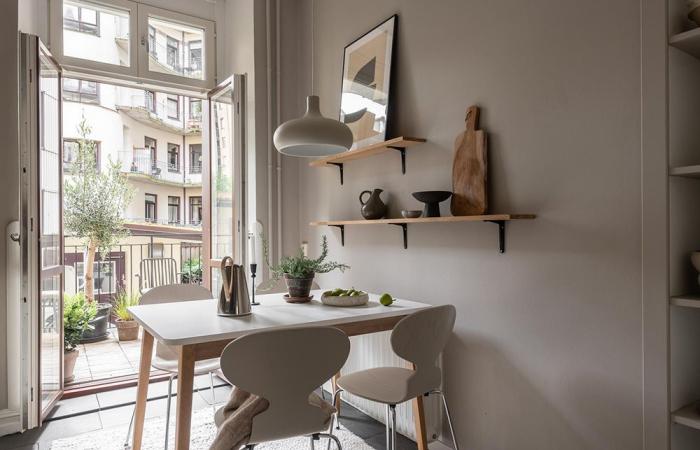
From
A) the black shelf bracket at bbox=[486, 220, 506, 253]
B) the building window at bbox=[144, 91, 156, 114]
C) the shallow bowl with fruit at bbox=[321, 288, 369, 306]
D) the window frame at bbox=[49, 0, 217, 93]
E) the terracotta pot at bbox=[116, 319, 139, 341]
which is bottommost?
the terracotta pot at bbox=[116, 319, 139, 341]

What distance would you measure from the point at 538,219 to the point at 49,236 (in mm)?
2962

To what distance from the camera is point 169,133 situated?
38.2 ft

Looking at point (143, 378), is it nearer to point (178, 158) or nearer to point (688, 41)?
point (688, 41)

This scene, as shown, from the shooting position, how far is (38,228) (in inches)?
111

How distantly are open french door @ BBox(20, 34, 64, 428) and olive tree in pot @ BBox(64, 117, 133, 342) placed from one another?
8.19 feet

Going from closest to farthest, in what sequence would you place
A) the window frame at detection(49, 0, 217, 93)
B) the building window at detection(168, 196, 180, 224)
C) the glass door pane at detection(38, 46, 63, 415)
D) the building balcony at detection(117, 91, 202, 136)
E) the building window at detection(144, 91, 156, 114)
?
the glass door pane at detection(38, 46, 63, 415)
the window frame at detection(49, 0, 217, 93)
the building balcony at detection(117, 91, 202, 136)
the building window at detection(144, 91, 156, 114)
the building window at detection(168, 196, 180, 224)

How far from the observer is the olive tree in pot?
18.2 ft

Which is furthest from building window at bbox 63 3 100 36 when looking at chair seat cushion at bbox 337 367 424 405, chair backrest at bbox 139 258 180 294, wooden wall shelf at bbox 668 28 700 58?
chair backrest at bbox 139 258 180 294

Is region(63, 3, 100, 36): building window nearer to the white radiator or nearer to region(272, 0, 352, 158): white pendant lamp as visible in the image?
region(272, 0, 352, 158): white pendant lamp

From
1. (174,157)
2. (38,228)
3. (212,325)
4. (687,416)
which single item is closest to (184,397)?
(212,325)

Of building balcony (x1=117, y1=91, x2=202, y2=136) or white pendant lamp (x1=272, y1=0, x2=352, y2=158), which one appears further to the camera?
building balcony (x1=117, y1=91, x2=202, y2=136)

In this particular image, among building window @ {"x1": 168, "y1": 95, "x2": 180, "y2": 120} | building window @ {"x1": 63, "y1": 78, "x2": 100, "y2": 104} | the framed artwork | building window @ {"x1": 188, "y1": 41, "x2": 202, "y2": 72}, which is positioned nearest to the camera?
the framed artwork

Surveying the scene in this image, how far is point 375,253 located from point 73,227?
4.31 m

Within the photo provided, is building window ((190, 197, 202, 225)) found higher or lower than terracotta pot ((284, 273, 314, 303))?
higher
